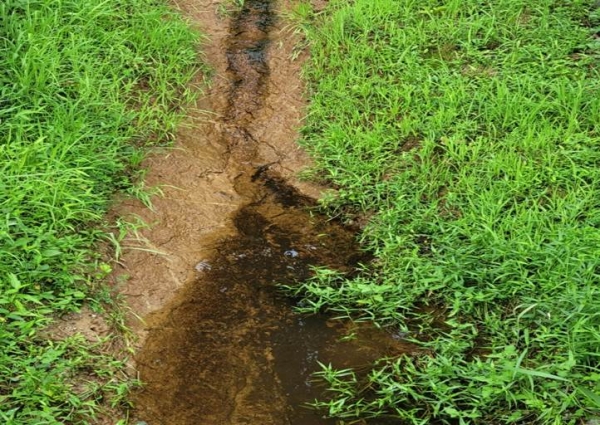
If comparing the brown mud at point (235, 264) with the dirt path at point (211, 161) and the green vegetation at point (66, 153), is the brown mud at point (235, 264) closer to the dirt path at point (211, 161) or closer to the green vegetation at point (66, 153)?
the dirt path at point (211, 161)

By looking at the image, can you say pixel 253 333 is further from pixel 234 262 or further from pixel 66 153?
pixel 66 153

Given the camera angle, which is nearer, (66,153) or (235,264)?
(66,153)

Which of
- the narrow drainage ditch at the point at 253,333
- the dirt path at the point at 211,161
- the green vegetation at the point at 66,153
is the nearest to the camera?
the green vegetation at the point at 66,153

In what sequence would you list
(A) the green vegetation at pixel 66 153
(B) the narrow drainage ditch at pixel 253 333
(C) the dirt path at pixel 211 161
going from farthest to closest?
(C) the dirt path at pixel 211 161
(B) the narrow drainage ditch at pixel 253 333
(A) the green vegetation at pixel 66 153

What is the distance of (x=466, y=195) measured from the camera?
4492mm

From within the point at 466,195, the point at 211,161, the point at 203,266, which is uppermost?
the point at 466,195

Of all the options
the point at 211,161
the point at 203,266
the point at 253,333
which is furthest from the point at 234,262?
the point at 211,161

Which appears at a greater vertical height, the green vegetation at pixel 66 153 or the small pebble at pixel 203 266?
the green vegetation at pixel 66 153

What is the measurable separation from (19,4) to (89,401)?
137 inches

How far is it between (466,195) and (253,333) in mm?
1904

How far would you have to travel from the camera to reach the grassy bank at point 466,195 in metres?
3.24

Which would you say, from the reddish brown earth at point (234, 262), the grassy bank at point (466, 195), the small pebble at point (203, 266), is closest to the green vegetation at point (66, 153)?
the reddish brown earth at point (234, 262)

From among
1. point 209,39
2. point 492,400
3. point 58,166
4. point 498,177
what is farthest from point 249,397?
point 209,39

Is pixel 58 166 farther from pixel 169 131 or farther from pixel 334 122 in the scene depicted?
pixel 334 122
